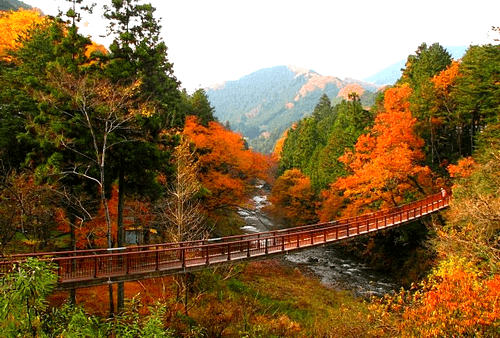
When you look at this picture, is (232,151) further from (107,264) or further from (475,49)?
(475,49)

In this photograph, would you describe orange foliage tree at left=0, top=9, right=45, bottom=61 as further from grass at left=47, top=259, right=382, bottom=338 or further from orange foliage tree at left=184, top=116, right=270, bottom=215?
grass at left=47, top=259, right=382, bottom=338

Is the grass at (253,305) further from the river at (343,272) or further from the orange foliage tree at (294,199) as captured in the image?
the orange foliage tree at (294,199)

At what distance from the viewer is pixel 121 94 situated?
12.5 metres

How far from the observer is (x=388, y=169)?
2153 cm

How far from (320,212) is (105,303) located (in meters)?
20.3

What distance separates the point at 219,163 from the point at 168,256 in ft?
38.8

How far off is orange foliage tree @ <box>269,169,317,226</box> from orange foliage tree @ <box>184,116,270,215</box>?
1009 centimetres

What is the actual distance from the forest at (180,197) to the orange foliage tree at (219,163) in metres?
0.11

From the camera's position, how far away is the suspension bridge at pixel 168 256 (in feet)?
33.8

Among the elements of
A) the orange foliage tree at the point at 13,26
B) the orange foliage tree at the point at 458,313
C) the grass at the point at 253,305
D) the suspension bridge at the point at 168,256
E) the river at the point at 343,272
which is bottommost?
the river at the point at 343,272

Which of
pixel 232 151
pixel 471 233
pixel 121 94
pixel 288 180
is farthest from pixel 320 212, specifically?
pixel 121 94

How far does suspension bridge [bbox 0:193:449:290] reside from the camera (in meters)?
10.3

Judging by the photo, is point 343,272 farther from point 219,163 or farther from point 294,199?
point 219,163

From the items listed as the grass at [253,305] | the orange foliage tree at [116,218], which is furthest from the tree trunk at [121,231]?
Answer: the orange foliage tree at [116,218]
